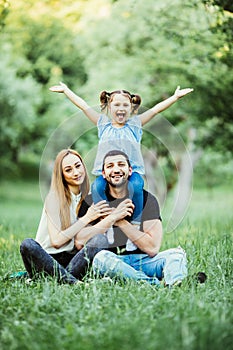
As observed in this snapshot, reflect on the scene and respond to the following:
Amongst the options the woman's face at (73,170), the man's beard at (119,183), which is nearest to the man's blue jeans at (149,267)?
the man's beard at (119,183)

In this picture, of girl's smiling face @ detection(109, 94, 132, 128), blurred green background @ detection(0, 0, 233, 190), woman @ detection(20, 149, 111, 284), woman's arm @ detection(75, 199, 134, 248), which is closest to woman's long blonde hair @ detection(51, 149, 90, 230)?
woman @ detection(20, 149, 111, 284)

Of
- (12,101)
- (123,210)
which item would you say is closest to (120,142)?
(123,210)

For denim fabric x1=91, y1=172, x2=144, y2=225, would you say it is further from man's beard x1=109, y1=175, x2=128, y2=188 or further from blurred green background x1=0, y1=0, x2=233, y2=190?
blurred green background x1=0, y1=0, x2=233, y2=190

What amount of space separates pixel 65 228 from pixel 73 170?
43 cm

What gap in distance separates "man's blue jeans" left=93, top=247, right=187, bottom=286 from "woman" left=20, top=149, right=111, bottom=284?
0.40ft

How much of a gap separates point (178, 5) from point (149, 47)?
10.6 ft

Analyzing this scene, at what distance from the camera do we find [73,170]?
4258 mm

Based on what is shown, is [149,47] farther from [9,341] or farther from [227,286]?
[9,341]

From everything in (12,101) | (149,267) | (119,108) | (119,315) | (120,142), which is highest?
(12,101)

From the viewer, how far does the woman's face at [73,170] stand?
4.26 m

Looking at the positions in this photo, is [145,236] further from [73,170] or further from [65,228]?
[73,170]

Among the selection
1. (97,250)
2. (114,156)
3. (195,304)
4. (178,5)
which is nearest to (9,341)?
(195,304)

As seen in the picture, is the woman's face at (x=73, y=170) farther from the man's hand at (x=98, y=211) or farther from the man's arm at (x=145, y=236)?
the man's arm at (x=145, y=236)

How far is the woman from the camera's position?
4035 millimetres
